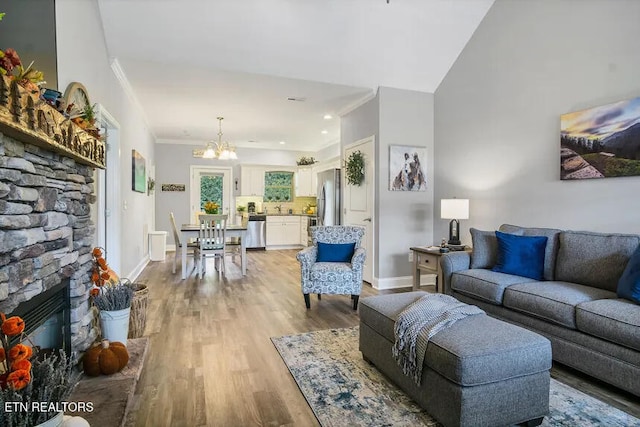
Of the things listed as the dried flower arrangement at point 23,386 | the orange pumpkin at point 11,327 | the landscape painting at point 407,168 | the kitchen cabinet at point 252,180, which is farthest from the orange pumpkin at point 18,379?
the kitchen cabinet at point 252,180

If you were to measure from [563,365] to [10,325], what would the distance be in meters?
3.10

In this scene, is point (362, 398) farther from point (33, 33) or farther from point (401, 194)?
point (401, 194)

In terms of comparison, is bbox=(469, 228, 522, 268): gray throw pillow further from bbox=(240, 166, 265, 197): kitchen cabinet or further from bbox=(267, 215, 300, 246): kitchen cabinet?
bbox=(240, 166, 265, 197): kitchen cabinet

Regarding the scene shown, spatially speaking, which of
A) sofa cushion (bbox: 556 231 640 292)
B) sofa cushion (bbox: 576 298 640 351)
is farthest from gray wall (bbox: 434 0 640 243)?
sofa cushion (bbox: 576 298 640 351)

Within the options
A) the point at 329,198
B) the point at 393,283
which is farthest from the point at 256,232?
the point at 393,283

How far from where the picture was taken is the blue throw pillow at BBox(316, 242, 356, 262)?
4094mm

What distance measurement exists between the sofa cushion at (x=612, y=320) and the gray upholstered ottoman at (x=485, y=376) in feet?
2.01

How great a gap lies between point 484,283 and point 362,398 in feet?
5.11

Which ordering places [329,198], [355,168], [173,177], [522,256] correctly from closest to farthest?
1. [522,256]
2. [355,168]
3. [329,198]
4. [173,177]

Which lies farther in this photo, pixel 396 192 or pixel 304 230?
pixel 304 230

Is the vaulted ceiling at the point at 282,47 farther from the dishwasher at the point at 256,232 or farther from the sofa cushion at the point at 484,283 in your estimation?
the dishwasher at the point at 256,232

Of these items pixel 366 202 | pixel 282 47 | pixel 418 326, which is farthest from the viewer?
pixel 366 202

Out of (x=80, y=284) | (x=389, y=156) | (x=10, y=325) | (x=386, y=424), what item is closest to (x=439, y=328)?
(x=386, y=424)

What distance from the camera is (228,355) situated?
269 cm
